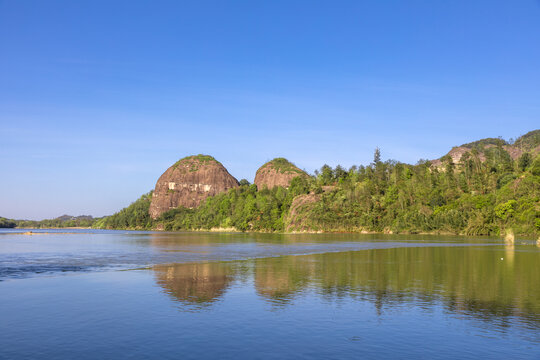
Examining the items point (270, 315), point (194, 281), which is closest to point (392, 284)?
point (270, 315)

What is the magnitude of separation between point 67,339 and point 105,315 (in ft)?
12.0

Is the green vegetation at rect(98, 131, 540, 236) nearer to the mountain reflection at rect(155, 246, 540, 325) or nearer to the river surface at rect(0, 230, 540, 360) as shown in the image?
the mountain reflection at rect(155, 246, 540, 325)

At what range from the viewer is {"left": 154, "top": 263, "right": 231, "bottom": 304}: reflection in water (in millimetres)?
Result: 22531

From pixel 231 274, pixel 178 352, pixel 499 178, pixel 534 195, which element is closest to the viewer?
pixel 178 352

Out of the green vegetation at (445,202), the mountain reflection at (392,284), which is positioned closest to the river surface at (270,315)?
the mountain reflection at (392,284)

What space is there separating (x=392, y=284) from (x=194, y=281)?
1330 centimetres

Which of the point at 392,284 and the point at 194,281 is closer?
the point at 392,284

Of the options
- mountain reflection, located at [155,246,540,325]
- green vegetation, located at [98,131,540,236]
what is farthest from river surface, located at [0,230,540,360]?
green vegetation, located at [98,131,540,236]

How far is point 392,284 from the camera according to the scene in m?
26.9

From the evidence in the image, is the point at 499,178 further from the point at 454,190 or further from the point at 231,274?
the point at 231,274

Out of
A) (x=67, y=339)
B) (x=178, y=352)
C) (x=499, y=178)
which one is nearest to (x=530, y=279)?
(x=178, y=352)

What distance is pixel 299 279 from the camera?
2925 centimetres

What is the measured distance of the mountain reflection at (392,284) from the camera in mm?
20719

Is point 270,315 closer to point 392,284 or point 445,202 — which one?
point 392,284
